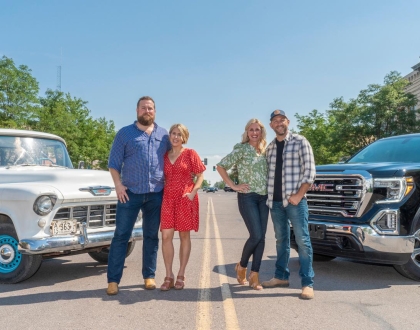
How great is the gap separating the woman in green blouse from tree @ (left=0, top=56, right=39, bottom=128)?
1193 inches

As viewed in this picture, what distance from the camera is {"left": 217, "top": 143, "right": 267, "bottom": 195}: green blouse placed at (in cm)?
530

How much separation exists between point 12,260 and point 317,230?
395 centimetres

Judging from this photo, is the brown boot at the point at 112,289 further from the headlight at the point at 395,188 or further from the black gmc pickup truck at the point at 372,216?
the headlight at the point at 395,188

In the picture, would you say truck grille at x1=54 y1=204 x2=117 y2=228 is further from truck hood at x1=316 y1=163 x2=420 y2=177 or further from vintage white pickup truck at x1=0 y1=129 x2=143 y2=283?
truck hood at x1=316 y1=163 x2=420 y2=177

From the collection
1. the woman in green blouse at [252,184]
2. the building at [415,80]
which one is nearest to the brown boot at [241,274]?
the woman in green blouse at [252,184]

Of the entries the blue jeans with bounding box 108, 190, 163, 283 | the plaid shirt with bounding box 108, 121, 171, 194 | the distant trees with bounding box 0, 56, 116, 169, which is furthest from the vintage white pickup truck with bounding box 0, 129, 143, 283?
the distant trees with bounding box 0, 56, 116, 169

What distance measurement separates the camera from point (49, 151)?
707 cm

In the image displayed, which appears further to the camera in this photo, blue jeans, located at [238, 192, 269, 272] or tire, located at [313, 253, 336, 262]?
tire, located at [313, 253, 336, 262]

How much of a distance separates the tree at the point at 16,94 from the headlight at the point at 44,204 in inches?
1155

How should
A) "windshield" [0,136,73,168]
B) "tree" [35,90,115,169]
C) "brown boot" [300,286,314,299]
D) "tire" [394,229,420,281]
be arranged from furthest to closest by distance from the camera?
"tree" [35,90,115,169], "windshield" [0,136,73,168], "tire" [394,229,420,281], "brown boot" [300,286,314,299]

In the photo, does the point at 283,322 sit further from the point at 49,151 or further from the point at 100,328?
the point at 49,151

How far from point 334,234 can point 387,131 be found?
37265 mm

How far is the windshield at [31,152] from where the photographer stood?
6.52m

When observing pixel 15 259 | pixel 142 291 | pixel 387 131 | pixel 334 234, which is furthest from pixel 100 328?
pixel 387 131
